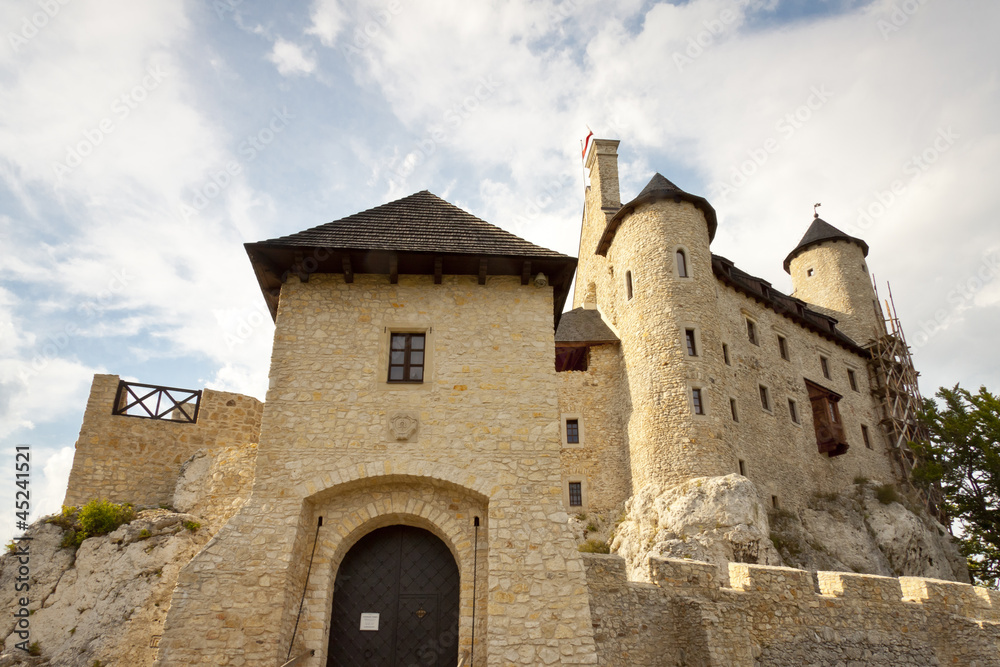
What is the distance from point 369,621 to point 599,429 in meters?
15.9

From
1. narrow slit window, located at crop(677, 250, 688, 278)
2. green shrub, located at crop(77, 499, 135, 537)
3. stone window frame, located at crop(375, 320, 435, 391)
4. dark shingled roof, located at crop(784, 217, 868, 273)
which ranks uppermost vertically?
dark shingled roof, located at crop(784, 217, 868, 273)

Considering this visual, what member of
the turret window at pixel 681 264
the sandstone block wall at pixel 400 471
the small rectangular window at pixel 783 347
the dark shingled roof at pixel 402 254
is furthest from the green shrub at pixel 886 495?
the sandstone block wall at pixel 400 471

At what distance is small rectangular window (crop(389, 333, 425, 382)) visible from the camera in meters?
10.2

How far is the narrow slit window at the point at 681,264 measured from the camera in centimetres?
2369

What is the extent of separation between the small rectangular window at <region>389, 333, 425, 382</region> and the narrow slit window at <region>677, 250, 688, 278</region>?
1561 cm

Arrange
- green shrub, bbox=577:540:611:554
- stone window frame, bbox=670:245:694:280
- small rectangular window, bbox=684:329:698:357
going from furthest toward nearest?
1. stone window frame, bbox=670:245:694:280
2. small rectangular window, bbox=684:329:698:357
3. green shrub, bbox=577:540:611:554

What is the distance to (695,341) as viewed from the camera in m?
22.5

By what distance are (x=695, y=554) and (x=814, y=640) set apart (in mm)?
4418

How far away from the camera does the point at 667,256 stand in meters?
23.7

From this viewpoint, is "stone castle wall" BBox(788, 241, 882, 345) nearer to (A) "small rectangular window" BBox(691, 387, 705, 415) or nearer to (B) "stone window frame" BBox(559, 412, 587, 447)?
(A) "small rectangular window" BBox(691, 387, 705, 415)

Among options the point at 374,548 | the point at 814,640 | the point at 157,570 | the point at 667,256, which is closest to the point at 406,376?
the point at 374,548

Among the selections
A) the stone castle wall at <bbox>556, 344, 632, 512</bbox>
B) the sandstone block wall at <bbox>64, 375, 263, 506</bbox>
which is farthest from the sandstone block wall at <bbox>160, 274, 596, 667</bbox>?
the stone castle wall at <bbox>556, 344, 632, 512</bbox>

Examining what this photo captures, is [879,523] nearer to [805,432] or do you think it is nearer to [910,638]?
[805,432]

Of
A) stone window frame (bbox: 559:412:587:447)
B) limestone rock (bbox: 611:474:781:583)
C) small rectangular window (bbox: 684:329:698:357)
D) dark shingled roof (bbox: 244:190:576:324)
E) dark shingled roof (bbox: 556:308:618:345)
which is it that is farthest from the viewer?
dark shingled roof (bbox: 556:308:618:345)
